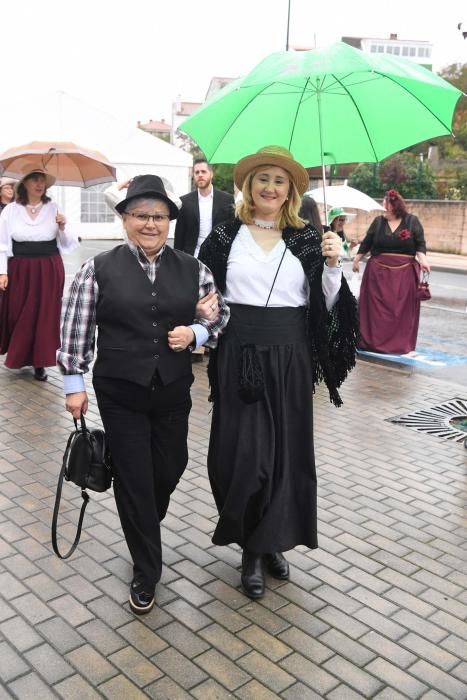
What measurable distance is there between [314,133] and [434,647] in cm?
258

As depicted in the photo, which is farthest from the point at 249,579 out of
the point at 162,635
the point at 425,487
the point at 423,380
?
the point at 423,380

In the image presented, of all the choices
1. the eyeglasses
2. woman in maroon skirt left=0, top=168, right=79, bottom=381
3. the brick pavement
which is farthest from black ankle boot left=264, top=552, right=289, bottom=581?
woman in maroon skirt left=0, top=168, right=79, bottom=381

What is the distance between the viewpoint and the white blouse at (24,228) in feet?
21.4

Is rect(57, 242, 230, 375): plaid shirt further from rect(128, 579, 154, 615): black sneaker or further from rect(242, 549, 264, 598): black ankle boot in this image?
rect(242, 549, 264, 598): black ankle boot

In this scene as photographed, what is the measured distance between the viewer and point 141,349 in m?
3.01

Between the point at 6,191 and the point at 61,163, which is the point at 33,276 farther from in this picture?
the point at 6,191

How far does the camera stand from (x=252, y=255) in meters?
3.36

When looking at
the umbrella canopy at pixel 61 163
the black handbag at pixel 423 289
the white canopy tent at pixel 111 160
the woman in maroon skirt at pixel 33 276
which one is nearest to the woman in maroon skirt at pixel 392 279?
the black handbag at pixel 423 289

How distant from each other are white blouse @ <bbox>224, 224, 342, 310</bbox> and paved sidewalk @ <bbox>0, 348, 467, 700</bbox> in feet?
4.48

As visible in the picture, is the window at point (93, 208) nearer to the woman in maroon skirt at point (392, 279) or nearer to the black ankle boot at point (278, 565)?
the woman in maroon skirt at point (392, 279)

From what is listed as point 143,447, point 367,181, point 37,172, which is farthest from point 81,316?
point 367,181

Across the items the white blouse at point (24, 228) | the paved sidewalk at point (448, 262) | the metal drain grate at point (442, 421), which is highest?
the white blouse at point (24, 228)

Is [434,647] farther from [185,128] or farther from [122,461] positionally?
[185,128]

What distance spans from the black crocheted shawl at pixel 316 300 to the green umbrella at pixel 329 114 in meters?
0.42
